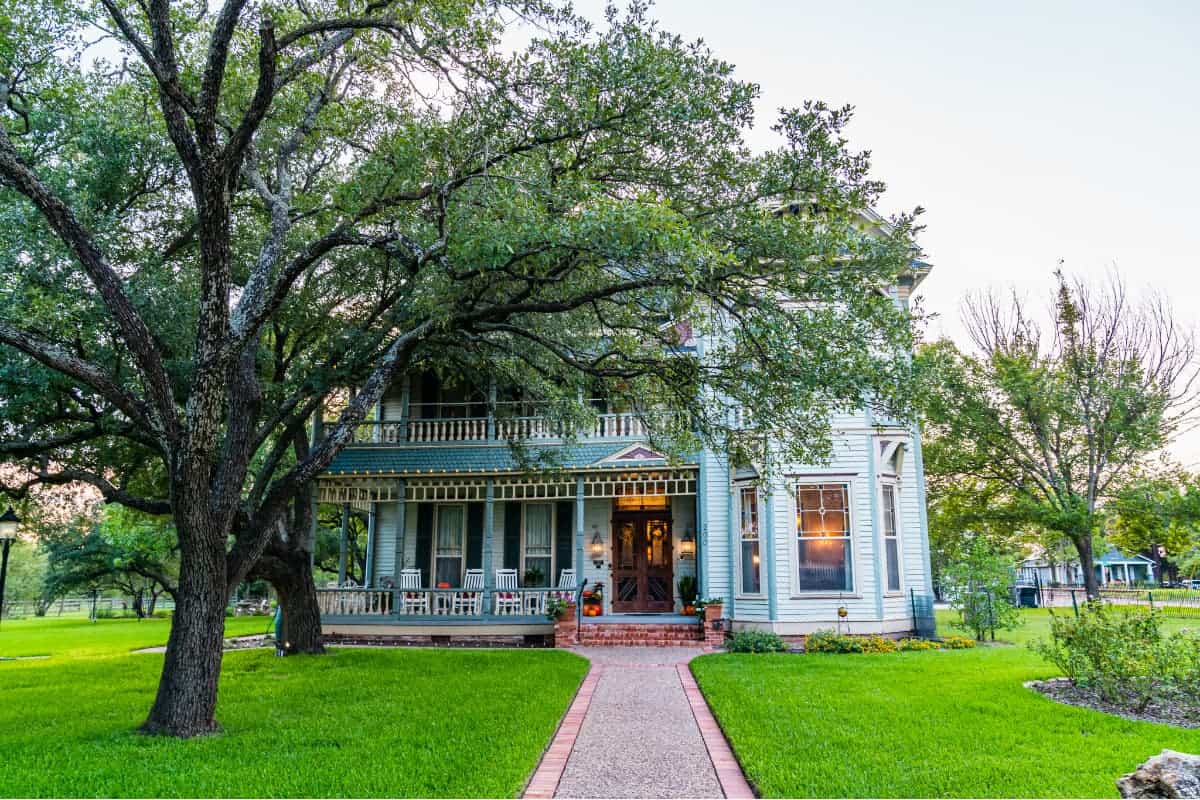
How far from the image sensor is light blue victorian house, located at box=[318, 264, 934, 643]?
1373 centimetres

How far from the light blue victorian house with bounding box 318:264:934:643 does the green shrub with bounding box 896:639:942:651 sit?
0.57 meters

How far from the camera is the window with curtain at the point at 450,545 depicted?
1658 cm

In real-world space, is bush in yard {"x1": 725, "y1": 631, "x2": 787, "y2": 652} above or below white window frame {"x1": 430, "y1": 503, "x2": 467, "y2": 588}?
below

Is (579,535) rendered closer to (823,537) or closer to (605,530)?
(605,530)

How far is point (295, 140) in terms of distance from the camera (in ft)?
29.0

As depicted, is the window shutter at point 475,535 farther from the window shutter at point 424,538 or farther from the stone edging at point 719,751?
the stone edging at point 719,751

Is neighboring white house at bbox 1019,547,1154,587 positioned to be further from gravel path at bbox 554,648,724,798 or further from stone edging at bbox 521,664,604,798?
stone edging at bbox 521,664,604,798

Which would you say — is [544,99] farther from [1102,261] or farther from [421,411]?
[1102,261]

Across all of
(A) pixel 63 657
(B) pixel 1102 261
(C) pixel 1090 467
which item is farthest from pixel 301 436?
(B) pixel 1102 261

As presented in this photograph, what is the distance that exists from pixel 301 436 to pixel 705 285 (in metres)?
8.67

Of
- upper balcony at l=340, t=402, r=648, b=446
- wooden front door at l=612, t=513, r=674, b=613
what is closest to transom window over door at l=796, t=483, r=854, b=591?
wooden front door at l=612, t=513, r=674, b=613

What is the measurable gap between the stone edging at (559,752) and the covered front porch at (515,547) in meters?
6.43

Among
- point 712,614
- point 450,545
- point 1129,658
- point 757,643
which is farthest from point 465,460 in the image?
point 1129,658

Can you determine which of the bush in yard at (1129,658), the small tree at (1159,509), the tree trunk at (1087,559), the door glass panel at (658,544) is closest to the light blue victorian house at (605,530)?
the door glass panel at (658,544)
